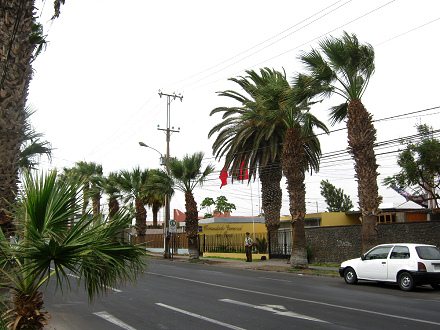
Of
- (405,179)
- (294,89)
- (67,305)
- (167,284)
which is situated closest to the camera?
(67,305)

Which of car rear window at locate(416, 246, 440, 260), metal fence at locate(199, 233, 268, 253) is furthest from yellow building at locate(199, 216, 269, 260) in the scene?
car rear window at locate(416, 246, 440, 260)

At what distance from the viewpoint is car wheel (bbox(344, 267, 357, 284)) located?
1727cm

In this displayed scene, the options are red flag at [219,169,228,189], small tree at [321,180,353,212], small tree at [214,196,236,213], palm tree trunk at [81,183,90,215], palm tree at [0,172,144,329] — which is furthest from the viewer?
small tree at [214,196,236,213]

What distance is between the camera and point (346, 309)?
11102mm

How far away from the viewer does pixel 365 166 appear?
63.2ft

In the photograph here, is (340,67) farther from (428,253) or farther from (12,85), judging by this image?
(12,85)

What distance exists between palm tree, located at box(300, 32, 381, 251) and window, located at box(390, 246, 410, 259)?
9.30 ft

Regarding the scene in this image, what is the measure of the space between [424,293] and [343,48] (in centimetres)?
966

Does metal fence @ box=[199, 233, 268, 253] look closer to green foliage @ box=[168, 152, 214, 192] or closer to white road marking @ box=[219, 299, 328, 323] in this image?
green foliage @ box=[168, 152, 214, 192]

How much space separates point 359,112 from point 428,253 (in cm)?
626

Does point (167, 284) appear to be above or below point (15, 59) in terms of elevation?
below

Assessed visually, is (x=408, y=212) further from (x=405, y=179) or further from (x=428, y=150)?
(x=428, y=150)

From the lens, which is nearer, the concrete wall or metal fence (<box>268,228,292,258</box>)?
the concrete wall

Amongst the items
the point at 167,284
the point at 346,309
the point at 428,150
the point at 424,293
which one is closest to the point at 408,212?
the point at 428,150
